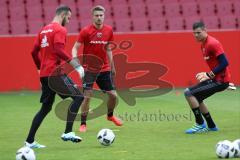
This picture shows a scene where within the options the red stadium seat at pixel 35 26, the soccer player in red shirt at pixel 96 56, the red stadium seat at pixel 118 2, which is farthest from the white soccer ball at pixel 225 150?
the red stadium seat at pixel 118 2

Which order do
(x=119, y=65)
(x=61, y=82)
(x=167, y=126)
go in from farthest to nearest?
(x=119, y=65) → (x=167, y=126) → (x=61, y=82)

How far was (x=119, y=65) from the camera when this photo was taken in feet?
63.9

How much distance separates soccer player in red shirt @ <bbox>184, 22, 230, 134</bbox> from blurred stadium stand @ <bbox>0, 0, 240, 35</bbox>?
11.3 m

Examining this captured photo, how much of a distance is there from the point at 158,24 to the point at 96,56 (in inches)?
433

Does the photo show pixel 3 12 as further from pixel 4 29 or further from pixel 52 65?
pixel 52 65

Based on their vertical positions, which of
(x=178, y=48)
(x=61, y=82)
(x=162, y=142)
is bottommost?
(x=178, y=48)

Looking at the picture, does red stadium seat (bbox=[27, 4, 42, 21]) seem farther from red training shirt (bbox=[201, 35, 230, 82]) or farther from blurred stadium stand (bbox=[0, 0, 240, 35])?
red training shirt (bbox=[201, 35, 230, 82])

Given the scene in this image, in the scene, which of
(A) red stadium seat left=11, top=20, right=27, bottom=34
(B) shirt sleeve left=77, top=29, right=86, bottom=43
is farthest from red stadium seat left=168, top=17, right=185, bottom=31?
(B) shirt sleeve left=77, top=29, right=86, bottom=43

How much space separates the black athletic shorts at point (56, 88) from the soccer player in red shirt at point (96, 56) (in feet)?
6.04

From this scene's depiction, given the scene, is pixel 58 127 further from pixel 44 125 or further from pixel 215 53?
pixel 215 53

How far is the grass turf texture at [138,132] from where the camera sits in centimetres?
928

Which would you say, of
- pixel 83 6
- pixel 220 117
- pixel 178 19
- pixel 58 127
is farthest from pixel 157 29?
pixel 58 127

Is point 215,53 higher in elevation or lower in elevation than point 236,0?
higher

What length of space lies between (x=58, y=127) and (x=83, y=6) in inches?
453
